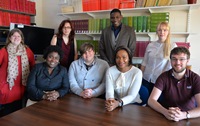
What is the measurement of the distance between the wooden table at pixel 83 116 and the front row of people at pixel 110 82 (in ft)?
0.24

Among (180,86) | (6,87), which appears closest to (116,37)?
(180,86)

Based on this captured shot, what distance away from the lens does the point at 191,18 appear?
10.2ft

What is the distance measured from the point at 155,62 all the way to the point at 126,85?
689 millimetres

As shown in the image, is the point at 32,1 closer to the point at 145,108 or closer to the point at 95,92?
the point at 95,92

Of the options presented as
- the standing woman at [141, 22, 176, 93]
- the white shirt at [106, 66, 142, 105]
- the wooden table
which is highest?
the standing woman at [141, 22, 176, 93]

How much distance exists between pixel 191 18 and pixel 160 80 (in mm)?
1983

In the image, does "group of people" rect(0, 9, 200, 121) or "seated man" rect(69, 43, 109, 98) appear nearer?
"group of people" rect(0, 9, 200, 121)

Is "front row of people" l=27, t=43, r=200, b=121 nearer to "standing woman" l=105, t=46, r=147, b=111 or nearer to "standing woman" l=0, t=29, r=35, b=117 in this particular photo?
"standing woman" l=105, t=46, r=147, b=111

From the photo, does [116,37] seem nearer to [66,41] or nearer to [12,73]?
[66,41]

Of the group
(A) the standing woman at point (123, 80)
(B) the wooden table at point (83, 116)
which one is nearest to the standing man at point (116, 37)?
(A) the standing woman at point (123, 80)

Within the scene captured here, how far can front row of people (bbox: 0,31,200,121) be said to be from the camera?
62.1 inches

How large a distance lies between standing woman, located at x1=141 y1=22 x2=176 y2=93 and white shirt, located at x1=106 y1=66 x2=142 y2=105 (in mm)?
545

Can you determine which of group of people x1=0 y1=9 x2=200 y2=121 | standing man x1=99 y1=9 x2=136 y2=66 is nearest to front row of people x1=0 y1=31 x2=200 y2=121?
group of people x1=0 y1=9 x2=200 y2=121

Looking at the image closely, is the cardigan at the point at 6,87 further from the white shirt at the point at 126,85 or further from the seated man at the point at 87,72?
the white shirt at the point at 126,85
